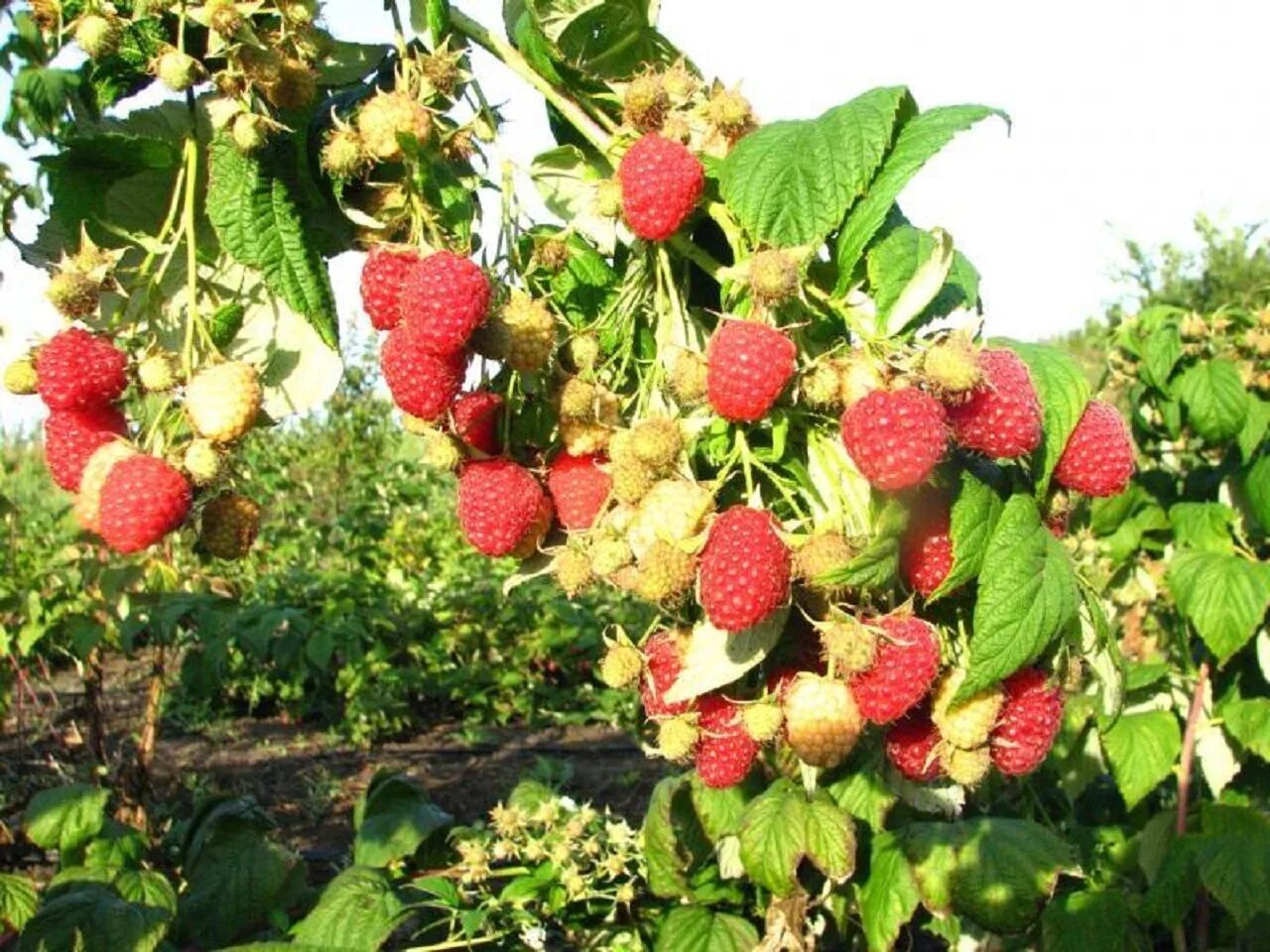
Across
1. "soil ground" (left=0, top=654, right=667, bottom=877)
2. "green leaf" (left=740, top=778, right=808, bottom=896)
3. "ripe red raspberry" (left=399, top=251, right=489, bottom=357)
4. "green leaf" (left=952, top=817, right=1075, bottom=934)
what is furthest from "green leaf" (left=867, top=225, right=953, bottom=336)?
"soil ground" (left=0, top=654, right=667, bottom=877)

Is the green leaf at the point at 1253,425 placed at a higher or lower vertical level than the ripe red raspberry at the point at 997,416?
lower

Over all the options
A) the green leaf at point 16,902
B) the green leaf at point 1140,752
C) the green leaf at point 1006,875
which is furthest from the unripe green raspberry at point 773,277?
the green leaf at point 1140,752

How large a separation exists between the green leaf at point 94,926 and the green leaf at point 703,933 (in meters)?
0.91

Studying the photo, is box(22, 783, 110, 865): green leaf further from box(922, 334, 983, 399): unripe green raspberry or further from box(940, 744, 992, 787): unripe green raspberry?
box(922, 334, 983, 399): unripe green raspberry

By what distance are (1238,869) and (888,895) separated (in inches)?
36.3

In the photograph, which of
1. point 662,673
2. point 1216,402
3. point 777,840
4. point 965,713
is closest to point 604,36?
point 662,673

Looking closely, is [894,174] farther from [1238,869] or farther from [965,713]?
[1238,869]

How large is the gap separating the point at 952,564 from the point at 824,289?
11.7 inches

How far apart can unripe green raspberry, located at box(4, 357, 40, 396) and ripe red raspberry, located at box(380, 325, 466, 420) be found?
13.1 inches

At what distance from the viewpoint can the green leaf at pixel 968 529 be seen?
109cm

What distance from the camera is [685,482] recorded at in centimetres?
114

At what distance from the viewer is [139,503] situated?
1.08 metres

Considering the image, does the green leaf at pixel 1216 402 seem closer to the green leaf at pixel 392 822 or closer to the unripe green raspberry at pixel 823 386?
the green leaf at pixel 392 822

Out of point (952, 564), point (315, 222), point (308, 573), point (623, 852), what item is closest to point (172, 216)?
point (315, 222)
